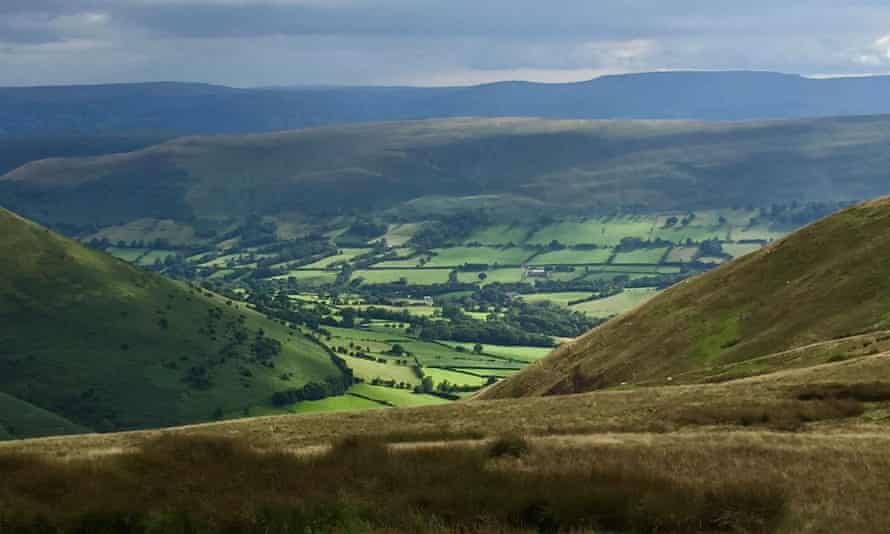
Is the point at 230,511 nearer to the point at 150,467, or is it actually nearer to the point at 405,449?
the point at 150,467

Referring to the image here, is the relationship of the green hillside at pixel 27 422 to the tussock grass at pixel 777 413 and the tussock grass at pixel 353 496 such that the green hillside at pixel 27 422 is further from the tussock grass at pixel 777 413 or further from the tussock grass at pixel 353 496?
the tussock grass at pixel 353 496

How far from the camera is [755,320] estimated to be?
6581 cm

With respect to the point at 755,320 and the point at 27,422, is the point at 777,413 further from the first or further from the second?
the point at 27,422

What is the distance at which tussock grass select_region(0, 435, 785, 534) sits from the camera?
1980cm

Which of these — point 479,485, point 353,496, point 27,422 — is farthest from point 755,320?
point 27,422

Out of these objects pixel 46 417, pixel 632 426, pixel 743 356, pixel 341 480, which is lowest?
pixel 46 417

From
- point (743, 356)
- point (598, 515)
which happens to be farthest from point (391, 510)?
point (743, 356)

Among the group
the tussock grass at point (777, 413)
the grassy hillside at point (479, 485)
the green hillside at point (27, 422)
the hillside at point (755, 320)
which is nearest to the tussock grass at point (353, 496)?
the grassy hillside at point (479, 485)

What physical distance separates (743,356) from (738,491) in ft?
135

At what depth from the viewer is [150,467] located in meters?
22.8

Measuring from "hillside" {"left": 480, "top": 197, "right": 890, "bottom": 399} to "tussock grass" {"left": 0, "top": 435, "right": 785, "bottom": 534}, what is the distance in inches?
1219

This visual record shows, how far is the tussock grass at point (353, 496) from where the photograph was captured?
19.8 meters

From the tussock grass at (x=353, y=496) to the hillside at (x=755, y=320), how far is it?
3097 centimetres

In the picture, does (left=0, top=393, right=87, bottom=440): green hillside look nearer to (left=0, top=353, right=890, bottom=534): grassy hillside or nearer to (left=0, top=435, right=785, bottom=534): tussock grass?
(left=0, top=353, right=890, bottom=534): grassy hillside
